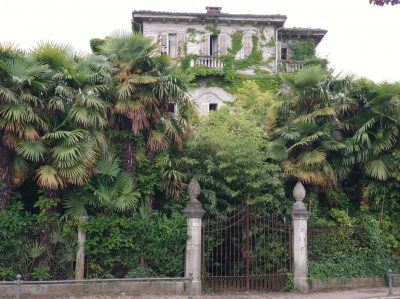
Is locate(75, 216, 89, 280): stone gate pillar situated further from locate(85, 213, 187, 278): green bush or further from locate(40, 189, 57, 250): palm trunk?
locate(40, 189, 57, 250): palm trunk

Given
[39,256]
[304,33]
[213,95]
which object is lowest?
[39,256]

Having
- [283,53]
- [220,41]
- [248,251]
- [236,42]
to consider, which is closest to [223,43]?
[220,41]

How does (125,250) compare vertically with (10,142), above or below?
below

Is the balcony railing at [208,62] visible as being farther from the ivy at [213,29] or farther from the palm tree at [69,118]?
the palm tree at [69,118]

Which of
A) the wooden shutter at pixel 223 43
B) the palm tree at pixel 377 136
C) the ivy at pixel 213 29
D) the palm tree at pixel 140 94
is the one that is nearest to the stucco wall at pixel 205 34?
the wooden shutter at pixel 223 43

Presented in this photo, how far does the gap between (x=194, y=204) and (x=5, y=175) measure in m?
5.16

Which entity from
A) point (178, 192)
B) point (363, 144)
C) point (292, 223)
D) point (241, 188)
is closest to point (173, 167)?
point (178, 192)

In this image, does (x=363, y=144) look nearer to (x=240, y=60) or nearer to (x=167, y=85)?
(x=167, y=85)

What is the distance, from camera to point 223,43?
29484mm

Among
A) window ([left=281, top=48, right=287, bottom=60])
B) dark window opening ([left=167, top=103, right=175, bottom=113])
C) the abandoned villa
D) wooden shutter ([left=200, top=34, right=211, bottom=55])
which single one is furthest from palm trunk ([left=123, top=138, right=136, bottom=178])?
window ([left=281, top=48, right=287, bottom=60])

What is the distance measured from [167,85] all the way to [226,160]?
9.37 ft

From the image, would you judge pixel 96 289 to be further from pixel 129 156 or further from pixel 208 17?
pixel 208 17

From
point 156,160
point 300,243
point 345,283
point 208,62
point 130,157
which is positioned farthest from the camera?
point 208,62

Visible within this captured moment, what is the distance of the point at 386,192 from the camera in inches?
675
